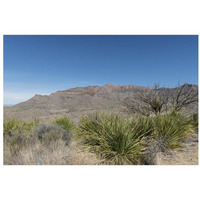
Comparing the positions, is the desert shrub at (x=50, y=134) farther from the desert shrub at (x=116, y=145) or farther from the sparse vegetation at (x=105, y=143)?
the desert shrub at (x=116, y=145)

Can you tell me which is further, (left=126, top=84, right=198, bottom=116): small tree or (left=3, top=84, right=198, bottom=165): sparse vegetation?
(left=126, top=84, right=198, bottom=116): small tree

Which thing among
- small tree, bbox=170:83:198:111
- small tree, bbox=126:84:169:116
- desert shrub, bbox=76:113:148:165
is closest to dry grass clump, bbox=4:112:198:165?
desert shrub, bbox=76:113:148:165

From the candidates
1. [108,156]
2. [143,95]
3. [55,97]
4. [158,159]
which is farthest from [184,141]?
[55,97]

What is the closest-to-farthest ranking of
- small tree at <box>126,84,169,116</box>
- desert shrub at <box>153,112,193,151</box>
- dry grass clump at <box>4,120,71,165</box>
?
dry grass clump at <box>4,120,71,165</box>
desert shrub at <box>153,112,193,151</box>
small tree at <box>126,84,169,116</box>

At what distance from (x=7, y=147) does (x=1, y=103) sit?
127 centimetres

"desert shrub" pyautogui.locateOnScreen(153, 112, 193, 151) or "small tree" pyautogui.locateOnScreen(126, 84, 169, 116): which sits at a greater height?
"small tree" pyautogui.locateOnScreen(126, 84, 169, 116)

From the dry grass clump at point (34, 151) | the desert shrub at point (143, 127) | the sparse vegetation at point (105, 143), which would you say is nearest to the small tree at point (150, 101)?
the sparse vegetation at point (105, 143)

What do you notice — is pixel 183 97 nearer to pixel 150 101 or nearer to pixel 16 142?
pixel 150 101

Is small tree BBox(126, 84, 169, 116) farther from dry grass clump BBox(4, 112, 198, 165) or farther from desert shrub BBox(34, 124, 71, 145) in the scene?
desert shrub BBox(34, 124, 71, 145)

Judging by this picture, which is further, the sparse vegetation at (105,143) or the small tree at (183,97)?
the small tree at (183,97)

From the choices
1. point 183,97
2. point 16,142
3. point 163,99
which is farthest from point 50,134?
point 183,97

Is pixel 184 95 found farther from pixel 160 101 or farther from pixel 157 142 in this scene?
pixel 157 142

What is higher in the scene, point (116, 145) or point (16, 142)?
point (116, 145)

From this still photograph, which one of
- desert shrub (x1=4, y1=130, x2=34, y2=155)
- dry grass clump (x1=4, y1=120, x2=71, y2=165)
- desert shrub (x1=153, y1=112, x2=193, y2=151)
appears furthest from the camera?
desert shrub (x1=153, y1=112, x2=193, y2=151)
